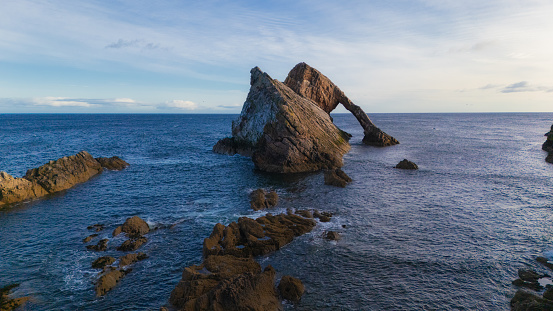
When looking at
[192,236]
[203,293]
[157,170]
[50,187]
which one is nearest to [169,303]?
[203,293]

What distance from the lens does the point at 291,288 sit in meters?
20.5

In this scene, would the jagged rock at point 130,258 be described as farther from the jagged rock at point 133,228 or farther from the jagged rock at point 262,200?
the jagged rock at point 262,200

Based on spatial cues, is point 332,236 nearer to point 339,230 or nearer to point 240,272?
point 339,230

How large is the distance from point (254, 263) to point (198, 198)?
20.3 metres

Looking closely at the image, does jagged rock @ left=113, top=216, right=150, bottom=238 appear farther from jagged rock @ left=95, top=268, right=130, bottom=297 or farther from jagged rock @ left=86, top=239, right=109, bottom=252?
jagged rock @ left=95, top=268, right=130, bottom=297

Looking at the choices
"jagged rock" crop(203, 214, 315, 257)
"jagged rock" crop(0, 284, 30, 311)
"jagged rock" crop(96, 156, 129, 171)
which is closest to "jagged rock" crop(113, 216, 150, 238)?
"jagged rock" crop(203, 214, 315, 257)

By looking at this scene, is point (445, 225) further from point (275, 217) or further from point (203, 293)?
point (203, 293)

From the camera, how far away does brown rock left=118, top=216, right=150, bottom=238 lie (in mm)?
30000

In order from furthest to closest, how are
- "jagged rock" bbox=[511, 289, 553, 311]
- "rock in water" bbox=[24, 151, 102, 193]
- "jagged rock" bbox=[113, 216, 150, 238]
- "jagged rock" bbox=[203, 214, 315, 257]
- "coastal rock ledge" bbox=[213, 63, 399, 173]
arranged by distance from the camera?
"coastal rock ledge" bbox=[213, 63, 399, 173] → "rock in water" bbox=[24, 151, 102, 193] → "jagged rock" bbox=[113, 216, 150, 238] → "jagged rock" bbox=[203, 214, 315, 257] → "jagged rock" bbox=[511, 289, 553, 311]

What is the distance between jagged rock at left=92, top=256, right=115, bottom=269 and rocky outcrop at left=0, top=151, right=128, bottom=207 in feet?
80.5

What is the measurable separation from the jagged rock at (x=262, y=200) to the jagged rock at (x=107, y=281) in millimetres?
16792

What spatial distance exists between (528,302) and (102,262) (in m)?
29.9

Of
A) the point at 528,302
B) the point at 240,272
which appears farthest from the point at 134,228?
the point at 528,302

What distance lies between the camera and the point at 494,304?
19.7 m
